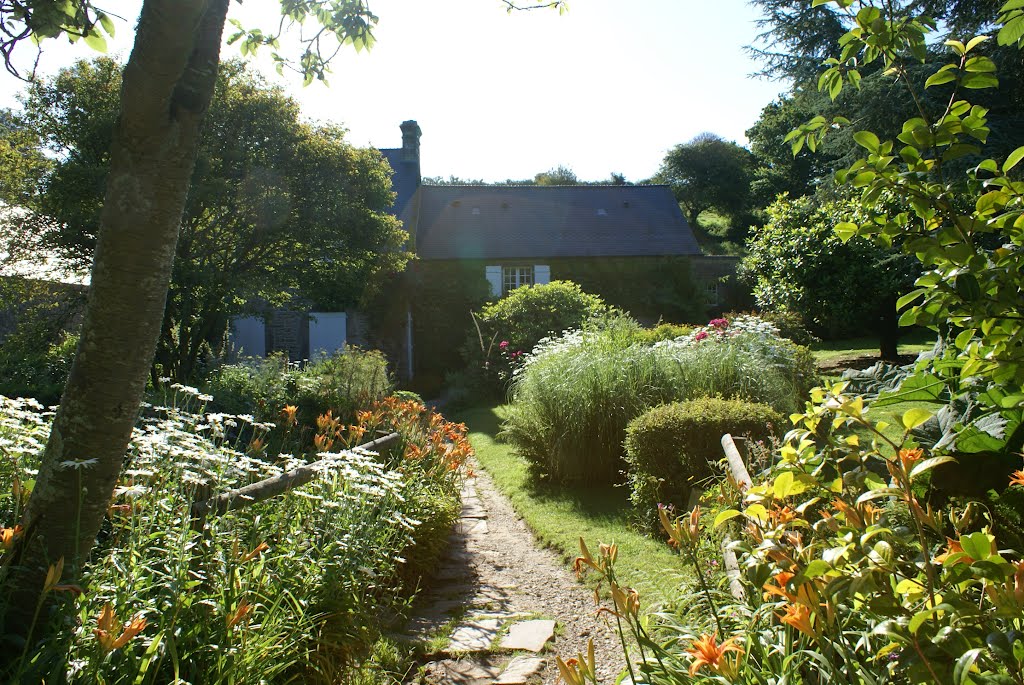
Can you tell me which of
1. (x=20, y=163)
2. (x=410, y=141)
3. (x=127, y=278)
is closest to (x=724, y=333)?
(x=127, y=278)

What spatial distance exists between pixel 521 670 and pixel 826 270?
11.6 m

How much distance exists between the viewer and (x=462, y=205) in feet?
84.6

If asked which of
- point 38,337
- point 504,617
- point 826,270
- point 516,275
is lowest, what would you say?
point 504,617

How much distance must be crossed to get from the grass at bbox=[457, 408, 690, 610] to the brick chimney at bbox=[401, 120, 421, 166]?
62.0 ft

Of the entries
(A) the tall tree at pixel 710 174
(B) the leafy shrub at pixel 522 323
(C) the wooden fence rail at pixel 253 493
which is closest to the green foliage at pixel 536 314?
(B) the leafy shrub at pixel 522 323

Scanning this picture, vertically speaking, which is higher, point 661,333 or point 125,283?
point 661,333

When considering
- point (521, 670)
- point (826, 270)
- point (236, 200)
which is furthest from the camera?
point (826, 270)

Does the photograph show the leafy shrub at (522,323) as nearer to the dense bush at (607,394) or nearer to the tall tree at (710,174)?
the dense bush at (607,394)

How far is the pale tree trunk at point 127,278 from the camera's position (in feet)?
7.02

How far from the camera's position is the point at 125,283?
2.16 m

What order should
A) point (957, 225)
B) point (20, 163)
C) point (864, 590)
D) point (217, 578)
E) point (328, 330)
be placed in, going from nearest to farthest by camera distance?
1. point (864, 590)
2. point (957, 225)
3. point (217, 578)
4. point (20, 163)
5. point (328, 330)

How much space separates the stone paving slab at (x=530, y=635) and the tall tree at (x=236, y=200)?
907 centimetres

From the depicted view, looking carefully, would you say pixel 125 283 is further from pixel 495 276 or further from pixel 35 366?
pixel 495 276

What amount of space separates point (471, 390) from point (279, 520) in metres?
11.8
